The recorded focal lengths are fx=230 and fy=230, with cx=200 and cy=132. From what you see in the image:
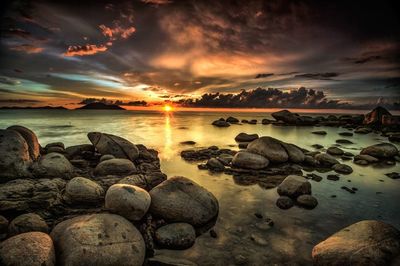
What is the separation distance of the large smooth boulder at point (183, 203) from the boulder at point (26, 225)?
221 centimetres

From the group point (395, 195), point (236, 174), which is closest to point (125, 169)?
point (236, 174)

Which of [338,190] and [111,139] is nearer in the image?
[338,190]

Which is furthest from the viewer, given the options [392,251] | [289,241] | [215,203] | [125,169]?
[125,169]

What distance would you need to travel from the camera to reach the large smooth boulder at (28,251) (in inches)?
128

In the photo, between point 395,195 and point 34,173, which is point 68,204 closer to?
point 34,173

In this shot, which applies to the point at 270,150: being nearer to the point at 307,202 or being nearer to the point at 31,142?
the point at 307,202

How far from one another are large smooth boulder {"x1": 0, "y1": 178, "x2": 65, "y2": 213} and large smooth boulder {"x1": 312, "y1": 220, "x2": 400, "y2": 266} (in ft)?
19.8

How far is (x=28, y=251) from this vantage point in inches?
133

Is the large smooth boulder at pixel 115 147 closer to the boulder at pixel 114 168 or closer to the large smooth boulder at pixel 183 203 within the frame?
the boulder at pixel 114 168

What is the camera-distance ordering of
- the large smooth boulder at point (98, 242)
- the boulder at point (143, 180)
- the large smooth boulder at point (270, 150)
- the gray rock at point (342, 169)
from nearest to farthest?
the large smooth boulder at point (98, 242) → the boulder at point (143, 180) → the gray rock at point (342, 169) → the large smooth boulder at point (270, 150)

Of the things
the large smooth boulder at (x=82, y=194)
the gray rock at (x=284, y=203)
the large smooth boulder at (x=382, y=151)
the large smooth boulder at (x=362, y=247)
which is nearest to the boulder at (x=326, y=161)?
the large smooth boulder at (x=382, y=151)

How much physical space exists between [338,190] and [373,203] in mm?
1137

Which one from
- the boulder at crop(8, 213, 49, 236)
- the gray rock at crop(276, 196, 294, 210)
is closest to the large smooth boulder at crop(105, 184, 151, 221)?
the boulder at crop(8, 213, 49, 236)

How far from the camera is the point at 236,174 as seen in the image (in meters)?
9.91
